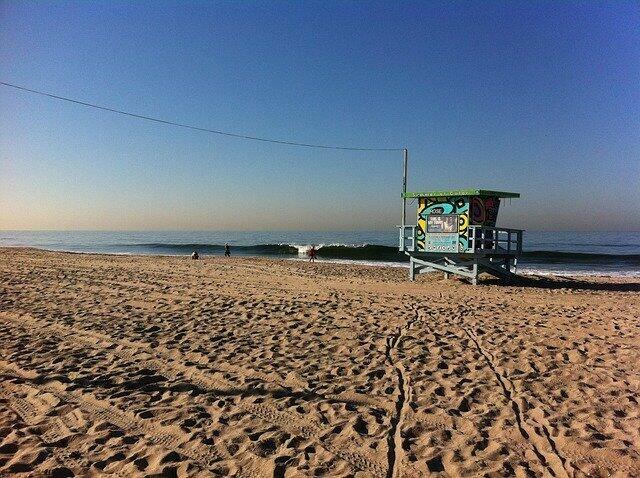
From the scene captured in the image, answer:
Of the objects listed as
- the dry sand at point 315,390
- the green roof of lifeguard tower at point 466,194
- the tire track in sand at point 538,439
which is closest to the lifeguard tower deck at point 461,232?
the green roof of lifeguard tower at point 466,194

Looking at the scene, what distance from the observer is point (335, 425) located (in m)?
4.18

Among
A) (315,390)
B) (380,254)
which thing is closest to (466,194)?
(315,390)

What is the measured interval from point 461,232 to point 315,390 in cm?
1077

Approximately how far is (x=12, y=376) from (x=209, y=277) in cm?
1010

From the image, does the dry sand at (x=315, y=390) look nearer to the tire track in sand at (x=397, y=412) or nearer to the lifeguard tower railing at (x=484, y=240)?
the tire track in sand at (x=397, y=412)

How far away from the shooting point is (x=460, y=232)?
1459cm

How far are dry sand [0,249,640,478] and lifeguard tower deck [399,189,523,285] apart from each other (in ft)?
15.9

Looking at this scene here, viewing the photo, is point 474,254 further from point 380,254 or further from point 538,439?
point 380,254

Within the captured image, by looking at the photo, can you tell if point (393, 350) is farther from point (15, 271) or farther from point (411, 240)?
point (15, 271)

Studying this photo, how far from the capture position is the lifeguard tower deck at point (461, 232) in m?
14.3

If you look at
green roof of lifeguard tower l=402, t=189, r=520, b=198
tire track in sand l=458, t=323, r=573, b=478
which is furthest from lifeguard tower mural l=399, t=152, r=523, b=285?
tire track in sand l=458, t=323, r=573, b=478

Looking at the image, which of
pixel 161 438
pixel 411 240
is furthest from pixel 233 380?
pixel 411 240

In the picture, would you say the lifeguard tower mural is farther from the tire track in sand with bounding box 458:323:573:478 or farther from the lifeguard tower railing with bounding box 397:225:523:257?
the tire track in sand with bounding box 458:323:573:478

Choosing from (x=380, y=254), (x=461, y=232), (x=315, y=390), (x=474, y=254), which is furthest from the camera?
(x=380, y=254)
